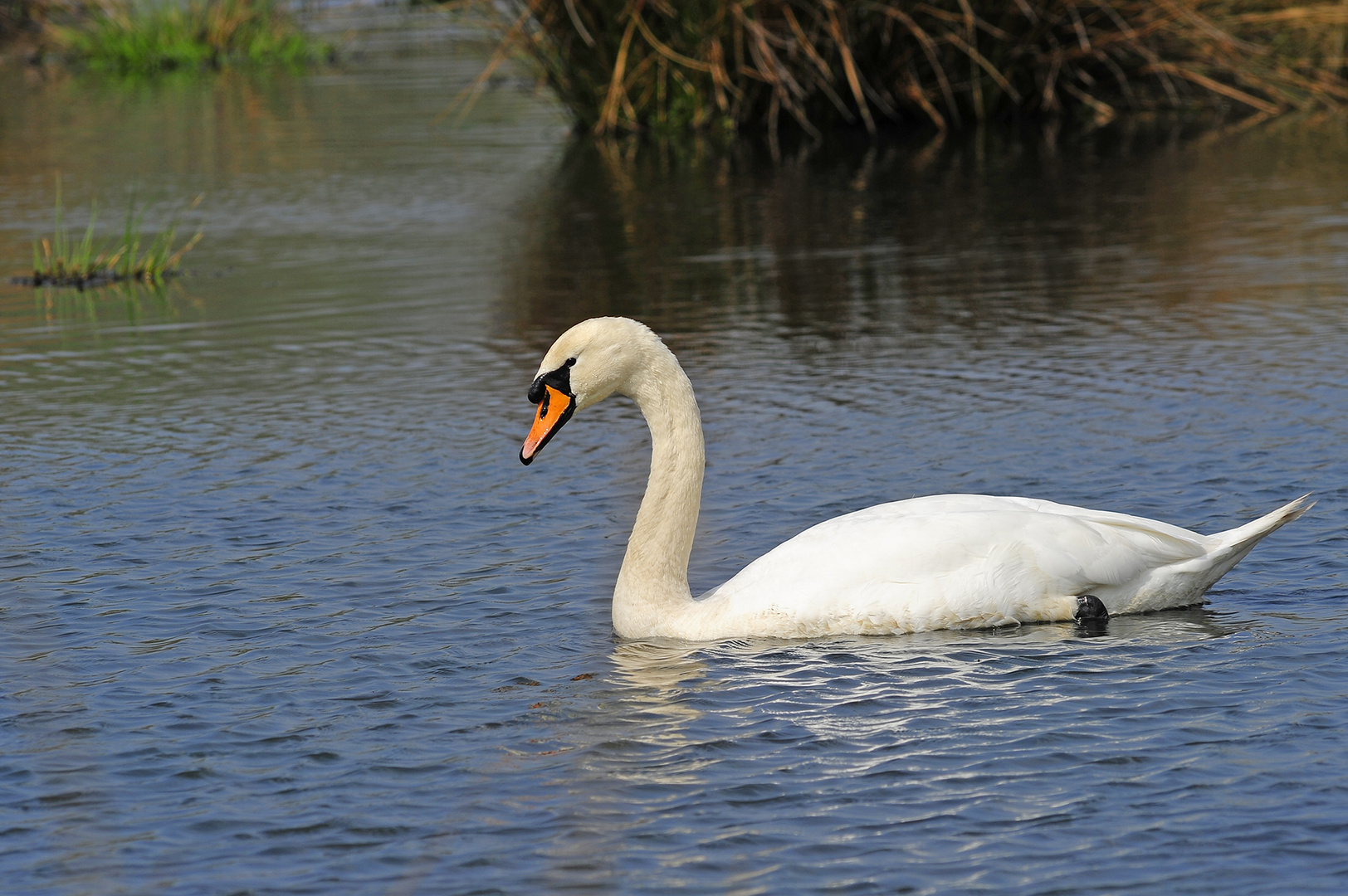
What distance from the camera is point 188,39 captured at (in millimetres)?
36969

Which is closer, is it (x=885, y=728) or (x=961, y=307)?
(x=885, y=728)

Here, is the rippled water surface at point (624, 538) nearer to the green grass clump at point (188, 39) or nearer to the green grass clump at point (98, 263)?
the green grass clump at point (98, 263)

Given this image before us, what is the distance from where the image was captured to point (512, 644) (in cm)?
689

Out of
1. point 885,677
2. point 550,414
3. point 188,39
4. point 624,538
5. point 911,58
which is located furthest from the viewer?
point 188,39

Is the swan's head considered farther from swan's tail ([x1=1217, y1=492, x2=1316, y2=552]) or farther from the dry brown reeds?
the dry brown reeds

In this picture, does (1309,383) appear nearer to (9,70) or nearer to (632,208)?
(632,208)

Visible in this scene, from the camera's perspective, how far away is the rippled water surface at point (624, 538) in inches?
202

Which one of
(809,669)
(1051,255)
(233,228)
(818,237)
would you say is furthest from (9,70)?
(809,669)

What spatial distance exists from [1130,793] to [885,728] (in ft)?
2.78

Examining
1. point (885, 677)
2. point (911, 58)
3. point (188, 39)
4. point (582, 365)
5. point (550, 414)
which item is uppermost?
point (188, 39)

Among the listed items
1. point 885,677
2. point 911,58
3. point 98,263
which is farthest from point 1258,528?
point 911,58

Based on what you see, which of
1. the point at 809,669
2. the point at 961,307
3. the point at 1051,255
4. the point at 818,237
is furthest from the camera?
the point at 818,237

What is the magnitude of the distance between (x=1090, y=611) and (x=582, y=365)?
2093 mm

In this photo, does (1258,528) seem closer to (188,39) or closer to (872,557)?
(872,557)
